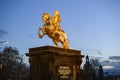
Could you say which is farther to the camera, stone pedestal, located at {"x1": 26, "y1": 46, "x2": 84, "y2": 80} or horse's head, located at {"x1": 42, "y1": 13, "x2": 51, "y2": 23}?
horse's head, located at {"x1": 42, "y1": 13, "x2": 51, "y2": 23}

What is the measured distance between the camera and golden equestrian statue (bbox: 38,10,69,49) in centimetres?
2261

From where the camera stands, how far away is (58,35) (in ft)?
75.3

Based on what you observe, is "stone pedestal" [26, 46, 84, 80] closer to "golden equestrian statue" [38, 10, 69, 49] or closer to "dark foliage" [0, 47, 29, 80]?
"golden equestrian statue" [38, 10, 69, 49]

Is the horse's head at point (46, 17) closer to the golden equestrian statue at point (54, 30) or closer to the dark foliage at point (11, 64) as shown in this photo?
the golden equestrian statue at point (54, 30)

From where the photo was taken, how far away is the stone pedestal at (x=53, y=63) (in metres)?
20.8

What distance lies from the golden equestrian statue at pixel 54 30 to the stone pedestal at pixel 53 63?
113 cm

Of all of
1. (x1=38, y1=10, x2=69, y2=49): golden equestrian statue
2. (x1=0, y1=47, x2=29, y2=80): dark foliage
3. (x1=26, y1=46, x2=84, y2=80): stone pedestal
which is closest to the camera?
(x1=26, y1=46, x2=84, y2=80): stone pedestal

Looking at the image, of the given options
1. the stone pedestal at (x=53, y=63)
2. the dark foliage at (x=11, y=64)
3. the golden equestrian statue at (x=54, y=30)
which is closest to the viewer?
the stone pedestal at (x=53, y=63)

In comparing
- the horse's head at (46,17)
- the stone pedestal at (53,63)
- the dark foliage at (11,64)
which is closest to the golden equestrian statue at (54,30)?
the horse's head at (46,17)

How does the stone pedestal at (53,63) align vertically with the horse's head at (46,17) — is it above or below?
below

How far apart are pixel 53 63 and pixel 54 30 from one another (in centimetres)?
330

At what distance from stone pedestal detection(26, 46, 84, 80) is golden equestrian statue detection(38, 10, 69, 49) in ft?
3.72

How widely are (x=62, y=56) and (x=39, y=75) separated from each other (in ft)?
8.11

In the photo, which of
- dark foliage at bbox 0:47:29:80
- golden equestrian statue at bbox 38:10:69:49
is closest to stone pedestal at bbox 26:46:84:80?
golden equestrian statue at bbox 38:10:69:49
